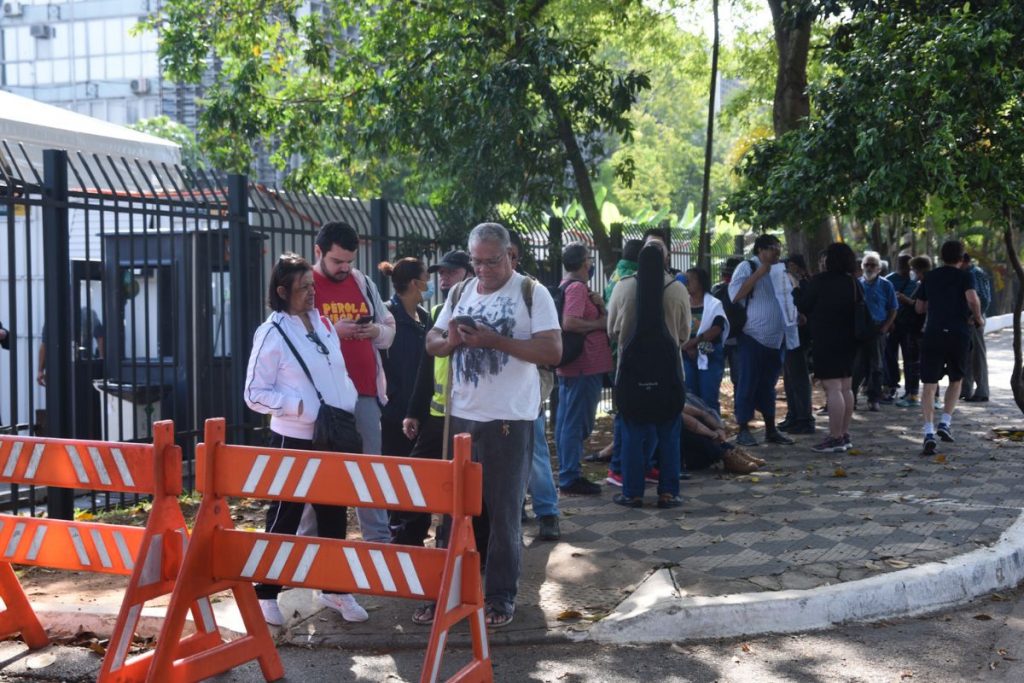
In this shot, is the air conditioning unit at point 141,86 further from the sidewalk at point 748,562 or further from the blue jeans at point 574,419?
the blue jeans at point 574,419

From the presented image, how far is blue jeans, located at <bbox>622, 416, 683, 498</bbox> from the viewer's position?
8.07 meters

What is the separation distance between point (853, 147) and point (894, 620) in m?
6.17

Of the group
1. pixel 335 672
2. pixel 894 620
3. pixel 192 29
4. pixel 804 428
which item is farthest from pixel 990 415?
pixel 192 29

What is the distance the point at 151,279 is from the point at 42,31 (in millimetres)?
58475

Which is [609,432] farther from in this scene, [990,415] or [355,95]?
[355,95]

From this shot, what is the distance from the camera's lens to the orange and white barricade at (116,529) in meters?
4.73

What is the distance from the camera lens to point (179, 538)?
489 cm

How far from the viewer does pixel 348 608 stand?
5.86 m

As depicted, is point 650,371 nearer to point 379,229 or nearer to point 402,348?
point 402,348

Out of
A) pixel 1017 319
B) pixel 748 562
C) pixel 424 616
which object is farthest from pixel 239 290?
pixel 1017 319

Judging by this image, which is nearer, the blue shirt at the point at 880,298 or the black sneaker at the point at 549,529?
the black sneaker at the point at 549,529

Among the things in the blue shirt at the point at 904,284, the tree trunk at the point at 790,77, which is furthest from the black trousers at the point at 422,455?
the tree trunk at the point at 790,77

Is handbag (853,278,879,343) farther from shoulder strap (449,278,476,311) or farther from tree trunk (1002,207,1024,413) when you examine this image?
shoulder strap (449,278,476,311)

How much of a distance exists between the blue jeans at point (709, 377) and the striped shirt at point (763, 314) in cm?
39
